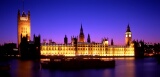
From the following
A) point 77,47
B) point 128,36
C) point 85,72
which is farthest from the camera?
point 128,36

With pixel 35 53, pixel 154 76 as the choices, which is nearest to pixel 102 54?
pixel 35 53

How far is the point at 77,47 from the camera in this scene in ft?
351

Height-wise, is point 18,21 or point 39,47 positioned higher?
point 18,21

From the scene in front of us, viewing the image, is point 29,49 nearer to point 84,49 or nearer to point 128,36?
point 84,49

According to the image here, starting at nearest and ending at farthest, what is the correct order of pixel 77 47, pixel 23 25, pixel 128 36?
pixel 77 47
pixel 23 25
pixel 128 36

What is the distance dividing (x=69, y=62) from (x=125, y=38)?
2959 inches

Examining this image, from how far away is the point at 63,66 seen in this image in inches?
2030

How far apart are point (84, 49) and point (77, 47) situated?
3.00 m

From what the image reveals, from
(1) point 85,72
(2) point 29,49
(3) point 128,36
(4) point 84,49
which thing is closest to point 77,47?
(4) point 84,49

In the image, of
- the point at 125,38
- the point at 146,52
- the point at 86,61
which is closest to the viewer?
the point at 86,61

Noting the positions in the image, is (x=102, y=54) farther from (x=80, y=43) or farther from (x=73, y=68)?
(x=73, y=68)

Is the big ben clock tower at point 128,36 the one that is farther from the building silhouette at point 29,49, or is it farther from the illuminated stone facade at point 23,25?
the building silhouette at point 29,49

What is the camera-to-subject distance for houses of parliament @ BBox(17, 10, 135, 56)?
103775mm

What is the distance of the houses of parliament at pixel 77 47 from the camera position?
10378 centimetres
